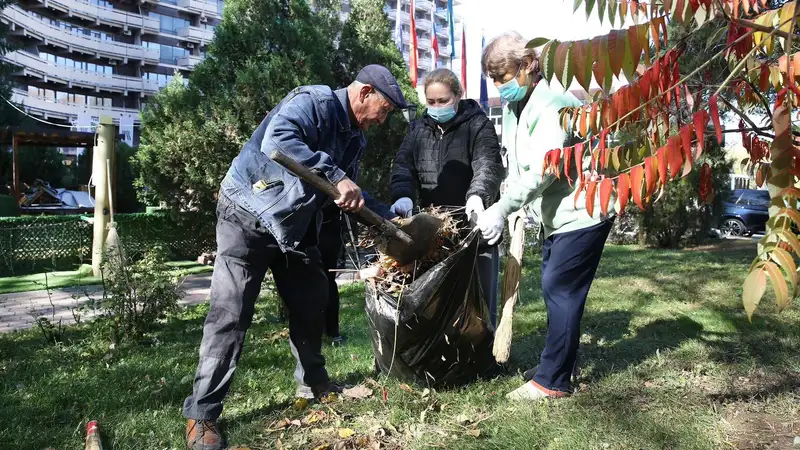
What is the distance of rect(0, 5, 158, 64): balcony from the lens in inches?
1427

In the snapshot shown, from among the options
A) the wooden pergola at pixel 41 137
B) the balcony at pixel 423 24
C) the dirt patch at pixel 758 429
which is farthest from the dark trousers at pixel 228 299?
the balcony at pixel 423 24

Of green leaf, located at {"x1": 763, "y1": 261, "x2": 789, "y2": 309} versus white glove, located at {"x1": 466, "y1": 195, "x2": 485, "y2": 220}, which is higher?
white glove, located at {"x1": 466, "y1": 195, "x2": 485, "y2": 220}

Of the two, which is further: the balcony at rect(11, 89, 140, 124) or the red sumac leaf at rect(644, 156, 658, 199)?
the balcony at rect(11, 89, 140, 124)

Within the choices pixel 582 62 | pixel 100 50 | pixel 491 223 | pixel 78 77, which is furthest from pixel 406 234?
pixel 100 50

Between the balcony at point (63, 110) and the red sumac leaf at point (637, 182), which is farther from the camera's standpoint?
the balcony at point (63, 110)

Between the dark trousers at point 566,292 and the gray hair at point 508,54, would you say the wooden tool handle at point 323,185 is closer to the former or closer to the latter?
the dark trousers at point 566,292

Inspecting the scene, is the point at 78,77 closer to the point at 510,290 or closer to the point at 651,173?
the point at 510,290

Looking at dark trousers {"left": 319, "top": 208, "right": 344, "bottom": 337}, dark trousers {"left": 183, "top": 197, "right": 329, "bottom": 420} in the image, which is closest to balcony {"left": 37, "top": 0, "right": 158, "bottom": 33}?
dark trousers {"left": 319, "top": 208, "right": 344, "bottom": 337}

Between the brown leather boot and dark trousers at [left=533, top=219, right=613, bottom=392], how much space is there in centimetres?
150

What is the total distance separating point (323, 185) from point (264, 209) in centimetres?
27

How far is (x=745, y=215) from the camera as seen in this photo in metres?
16.6

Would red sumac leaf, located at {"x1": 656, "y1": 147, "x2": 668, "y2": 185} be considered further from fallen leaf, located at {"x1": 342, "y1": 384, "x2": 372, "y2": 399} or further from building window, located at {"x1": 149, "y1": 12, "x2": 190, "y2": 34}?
building window, located at {"x1": 149, "y1": 12, "x2": 190, "y2": 34}

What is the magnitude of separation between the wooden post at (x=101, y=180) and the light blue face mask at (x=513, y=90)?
19.4 feet

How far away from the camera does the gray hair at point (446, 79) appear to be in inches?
128
